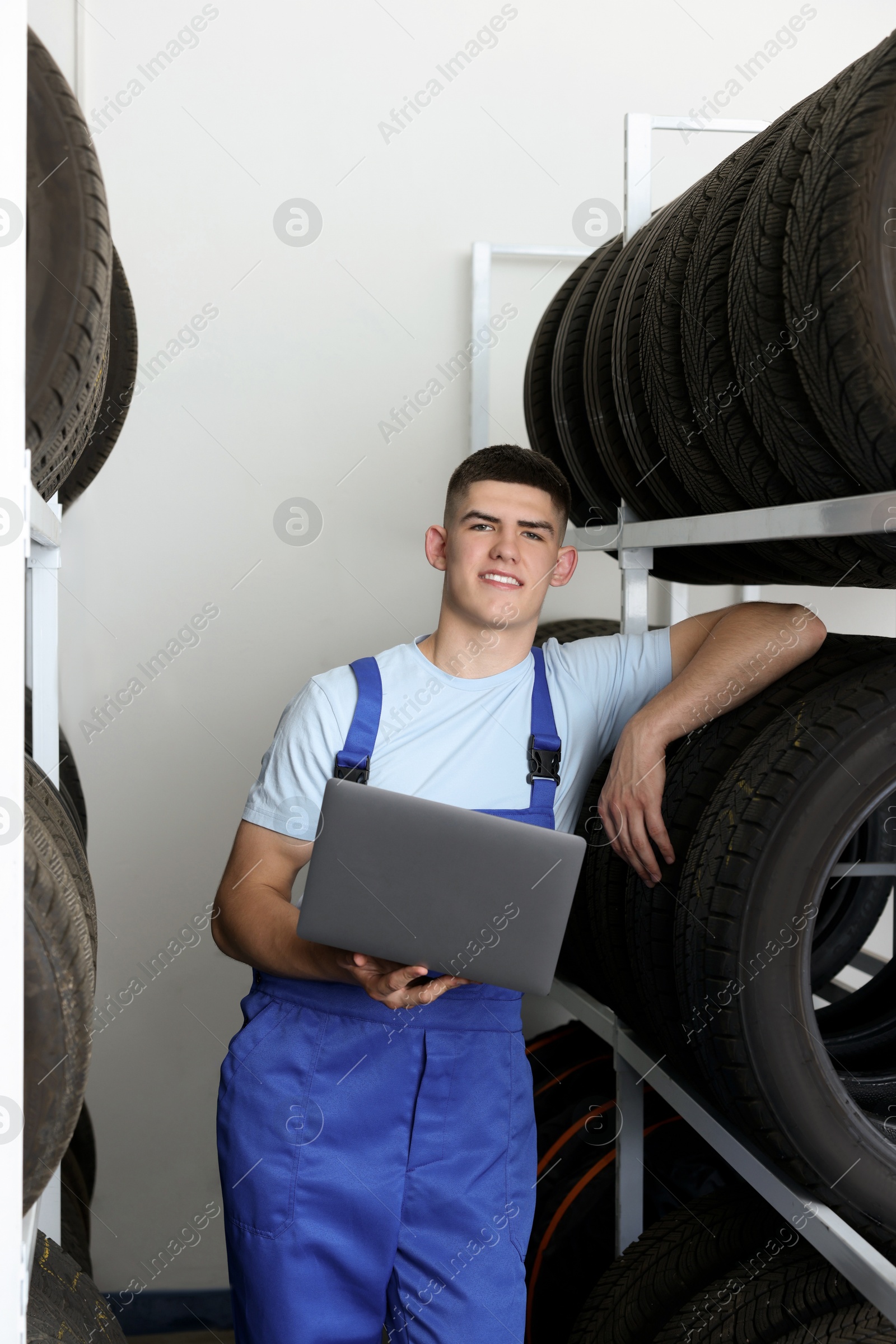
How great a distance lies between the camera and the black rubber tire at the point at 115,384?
1.67 metres

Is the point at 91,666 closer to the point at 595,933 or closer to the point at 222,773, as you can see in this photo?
the point at 222,773

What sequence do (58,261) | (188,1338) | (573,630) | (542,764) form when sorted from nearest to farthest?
(58,261), (542,764), (573,630), (188,1338)

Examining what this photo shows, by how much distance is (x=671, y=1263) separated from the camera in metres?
1.61

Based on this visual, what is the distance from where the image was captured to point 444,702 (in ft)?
5.46

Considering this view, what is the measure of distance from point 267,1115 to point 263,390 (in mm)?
1824

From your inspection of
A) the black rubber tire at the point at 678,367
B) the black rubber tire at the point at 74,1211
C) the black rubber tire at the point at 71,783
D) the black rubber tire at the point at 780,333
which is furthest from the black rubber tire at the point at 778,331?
the black rubber tire at the point at 74,1211

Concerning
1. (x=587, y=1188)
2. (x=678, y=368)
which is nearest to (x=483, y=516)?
(x=678, y=368)

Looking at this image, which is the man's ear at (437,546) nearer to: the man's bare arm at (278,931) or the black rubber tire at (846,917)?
the man's bare arm at (278,931)

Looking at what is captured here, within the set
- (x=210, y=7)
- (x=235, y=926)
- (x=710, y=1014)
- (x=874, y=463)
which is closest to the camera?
(x=874, y=463)

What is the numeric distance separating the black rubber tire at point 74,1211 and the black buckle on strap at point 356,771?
102cm

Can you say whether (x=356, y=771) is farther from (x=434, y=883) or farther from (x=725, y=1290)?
(x=725, y=1290)

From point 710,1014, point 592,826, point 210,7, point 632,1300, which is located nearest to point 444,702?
point 592,826

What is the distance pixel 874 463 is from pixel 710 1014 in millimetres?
697

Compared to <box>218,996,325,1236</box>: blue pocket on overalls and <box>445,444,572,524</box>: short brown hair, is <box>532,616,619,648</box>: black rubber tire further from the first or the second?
<box>218,996,325,1236</box>: blue pocket on overalls
